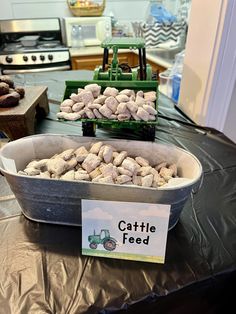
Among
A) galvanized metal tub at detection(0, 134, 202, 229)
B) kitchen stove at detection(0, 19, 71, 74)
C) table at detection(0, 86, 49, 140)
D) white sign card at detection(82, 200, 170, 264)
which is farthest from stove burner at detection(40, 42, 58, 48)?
white sign card at detection(82, 200, 170, 264)

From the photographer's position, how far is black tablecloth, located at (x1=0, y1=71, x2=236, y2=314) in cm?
45

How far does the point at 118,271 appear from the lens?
49 centimetres

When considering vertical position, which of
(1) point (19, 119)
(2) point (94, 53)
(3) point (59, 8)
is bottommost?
(2) point (94, 53)

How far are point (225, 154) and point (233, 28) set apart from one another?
493mm

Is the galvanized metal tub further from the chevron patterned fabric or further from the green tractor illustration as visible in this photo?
the chevron patterned fabric

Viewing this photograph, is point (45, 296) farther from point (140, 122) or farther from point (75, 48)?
point (75, 48)

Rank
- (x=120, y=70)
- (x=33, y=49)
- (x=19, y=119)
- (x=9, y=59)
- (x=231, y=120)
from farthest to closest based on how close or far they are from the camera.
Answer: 1. (x=33, y=49)
2. (x=9, y=59)
3. (x=231, y=120)
4. (x=120, y=70)
5. (x=19, y=119)

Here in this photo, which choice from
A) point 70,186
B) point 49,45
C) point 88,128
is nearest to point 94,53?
point 49,45

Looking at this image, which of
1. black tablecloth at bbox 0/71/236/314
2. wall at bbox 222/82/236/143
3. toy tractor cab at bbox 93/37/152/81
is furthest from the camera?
wall at bbox 222/82/236/143

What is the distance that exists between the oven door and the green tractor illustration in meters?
2.07

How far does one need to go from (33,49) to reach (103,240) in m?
2.24

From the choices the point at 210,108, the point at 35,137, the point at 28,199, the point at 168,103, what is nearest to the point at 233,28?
the point at 210,108

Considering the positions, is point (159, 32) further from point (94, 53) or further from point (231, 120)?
point (231, 120)

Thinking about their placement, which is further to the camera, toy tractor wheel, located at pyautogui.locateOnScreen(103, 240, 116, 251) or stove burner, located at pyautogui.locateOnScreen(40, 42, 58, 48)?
stove burner, located at pyautogui.locateOnScreen(40, 42, 58, 48)
